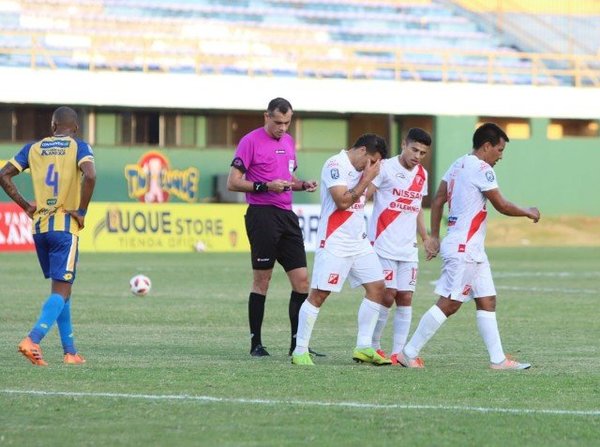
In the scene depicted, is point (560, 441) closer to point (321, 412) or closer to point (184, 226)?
point (321, 412)

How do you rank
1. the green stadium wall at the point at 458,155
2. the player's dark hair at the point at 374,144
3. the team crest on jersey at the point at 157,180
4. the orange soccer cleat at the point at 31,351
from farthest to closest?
the green stadium wall at the point at 458,155 < the team crest on jersey at the point at 157,180 < the player's dark hair at the point at 374,144 < the orange soccer cleat at the point at 31,351

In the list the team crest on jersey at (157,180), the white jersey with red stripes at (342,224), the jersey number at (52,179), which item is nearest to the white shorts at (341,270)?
the white jersey with red stripes at (342,224)

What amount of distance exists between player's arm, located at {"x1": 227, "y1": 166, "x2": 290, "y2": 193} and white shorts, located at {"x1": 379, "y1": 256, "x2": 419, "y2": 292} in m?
1.04

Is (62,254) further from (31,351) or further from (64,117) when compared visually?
(64,117)

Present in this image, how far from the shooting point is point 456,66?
46188 mm

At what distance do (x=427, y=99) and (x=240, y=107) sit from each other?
621 centimetres

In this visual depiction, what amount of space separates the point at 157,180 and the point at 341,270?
31.1 meters

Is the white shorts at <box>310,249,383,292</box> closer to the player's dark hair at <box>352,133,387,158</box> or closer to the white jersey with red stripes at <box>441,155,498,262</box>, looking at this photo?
the white jersey with red stripes at <box>441,155,498,262</box>

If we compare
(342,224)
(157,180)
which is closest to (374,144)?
(342,224)

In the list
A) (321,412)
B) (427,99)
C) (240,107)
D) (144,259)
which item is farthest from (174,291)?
(427,99)

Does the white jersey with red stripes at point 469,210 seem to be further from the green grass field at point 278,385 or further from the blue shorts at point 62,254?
the blue shorts at point 62,254

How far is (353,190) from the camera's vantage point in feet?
37.5

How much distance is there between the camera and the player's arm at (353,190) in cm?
1135

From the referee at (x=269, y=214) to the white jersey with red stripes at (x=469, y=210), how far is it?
1.40 metres
